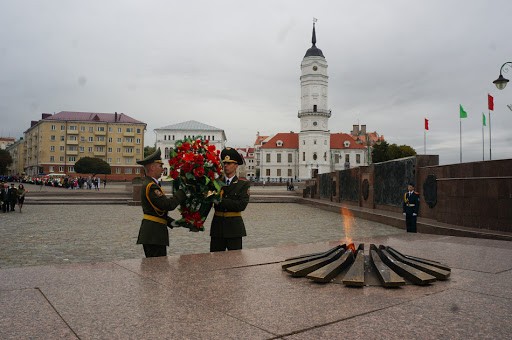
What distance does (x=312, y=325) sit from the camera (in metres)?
2.60

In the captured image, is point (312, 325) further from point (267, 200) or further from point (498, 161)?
point (267, 200)

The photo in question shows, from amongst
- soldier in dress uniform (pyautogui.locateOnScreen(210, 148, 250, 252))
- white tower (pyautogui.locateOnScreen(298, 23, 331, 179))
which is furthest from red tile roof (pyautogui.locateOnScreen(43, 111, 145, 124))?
soldier in dress uniform (pyautogui.locateOnScreen(210, 148, 250, 252))

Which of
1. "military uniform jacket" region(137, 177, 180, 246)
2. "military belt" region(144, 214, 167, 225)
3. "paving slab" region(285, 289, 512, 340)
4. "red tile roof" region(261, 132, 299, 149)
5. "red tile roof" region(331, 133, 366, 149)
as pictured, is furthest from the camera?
"red tile roof" region(261, 132, 299, 149)

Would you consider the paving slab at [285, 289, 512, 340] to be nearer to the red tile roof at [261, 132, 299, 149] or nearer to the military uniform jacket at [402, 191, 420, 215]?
the military uniform jacket at [402, 191, 420, 215]

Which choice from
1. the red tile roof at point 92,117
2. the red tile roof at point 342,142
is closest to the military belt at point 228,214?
the red tile roof at point 92,117

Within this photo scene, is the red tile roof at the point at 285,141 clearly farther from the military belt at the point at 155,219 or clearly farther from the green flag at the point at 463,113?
the military belt at the point at 155,219

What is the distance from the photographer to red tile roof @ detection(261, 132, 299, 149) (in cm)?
10118

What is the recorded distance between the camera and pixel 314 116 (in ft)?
302

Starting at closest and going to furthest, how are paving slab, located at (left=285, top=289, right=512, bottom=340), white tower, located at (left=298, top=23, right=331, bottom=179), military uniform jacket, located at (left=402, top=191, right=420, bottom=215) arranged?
1. paving slab, located at (left=285, top=289, right=512, bottom=340)
2. military uniform jacket, located at (left=402, top=191, right=420, bottom=215)
3. white tower, located at (left=298, top=23, right=331, bottom=179)

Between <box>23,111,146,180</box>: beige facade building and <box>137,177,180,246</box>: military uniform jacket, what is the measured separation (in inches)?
3313

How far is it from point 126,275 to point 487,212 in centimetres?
875

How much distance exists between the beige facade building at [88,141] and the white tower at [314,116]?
118 ft

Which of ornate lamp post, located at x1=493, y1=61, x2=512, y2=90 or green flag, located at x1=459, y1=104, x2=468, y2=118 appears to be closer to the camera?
ornate lamp post, located at x1=493, y1=61, x2=512, y2=90

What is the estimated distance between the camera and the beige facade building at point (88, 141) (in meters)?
83.5
